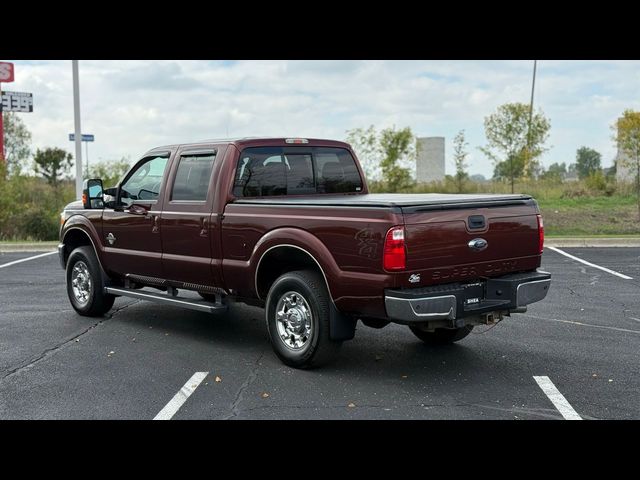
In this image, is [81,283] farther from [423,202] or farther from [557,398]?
[557,398]

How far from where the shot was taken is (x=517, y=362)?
22.2 ft

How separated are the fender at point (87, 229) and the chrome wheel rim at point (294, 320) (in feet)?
10.3

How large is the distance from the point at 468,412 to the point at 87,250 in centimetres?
559

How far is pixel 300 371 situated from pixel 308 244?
1.18m

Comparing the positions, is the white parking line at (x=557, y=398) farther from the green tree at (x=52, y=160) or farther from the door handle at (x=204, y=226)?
the green tree at (x=52, y=160)

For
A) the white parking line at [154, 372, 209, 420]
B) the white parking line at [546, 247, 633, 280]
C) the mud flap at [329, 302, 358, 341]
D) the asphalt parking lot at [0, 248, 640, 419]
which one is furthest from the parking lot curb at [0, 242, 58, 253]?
the mud flap at [329, 302, 358, 341]

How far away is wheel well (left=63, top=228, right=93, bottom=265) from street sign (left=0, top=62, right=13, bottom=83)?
23.3 meters

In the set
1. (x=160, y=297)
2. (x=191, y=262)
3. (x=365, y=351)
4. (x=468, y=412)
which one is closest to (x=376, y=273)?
(x=468, y=412)

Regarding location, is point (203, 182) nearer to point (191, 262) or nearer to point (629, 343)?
point (191, 262)

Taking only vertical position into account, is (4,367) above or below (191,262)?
below

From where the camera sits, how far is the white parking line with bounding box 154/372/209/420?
5324mm

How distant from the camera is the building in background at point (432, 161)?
29.4 meters

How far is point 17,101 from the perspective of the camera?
3294 cm

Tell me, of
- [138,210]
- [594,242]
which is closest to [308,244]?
[138,210]
